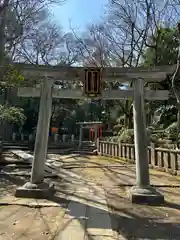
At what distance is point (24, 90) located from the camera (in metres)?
6.77

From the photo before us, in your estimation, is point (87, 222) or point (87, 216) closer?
point (87, 222)

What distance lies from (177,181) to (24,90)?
5.66 meters

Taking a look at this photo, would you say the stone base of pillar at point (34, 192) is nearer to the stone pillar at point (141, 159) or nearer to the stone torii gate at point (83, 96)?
the stone torii gate at point (83, 96)

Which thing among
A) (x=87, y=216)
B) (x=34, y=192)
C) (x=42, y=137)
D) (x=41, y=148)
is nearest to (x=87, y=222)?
(x=87, y=216)

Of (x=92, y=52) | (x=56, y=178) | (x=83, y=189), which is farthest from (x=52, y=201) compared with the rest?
(x=92, y=52)

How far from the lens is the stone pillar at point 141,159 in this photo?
5.88 metres

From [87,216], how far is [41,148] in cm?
224

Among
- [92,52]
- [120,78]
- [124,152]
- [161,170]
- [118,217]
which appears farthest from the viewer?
[92,52]

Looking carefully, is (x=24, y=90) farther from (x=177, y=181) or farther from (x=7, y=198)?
(x=177, y=181)

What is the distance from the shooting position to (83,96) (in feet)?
21.6

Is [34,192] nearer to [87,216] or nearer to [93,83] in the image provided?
[87,216]

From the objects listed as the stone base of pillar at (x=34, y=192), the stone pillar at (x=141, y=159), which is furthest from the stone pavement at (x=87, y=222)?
the stone pillar at (x=141, y=159)

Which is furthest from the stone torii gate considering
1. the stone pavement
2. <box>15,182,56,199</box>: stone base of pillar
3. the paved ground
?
the stone pavement

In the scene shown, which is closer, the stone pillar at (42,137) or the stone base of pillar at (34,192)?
the stone base of pillar at (34,192)
